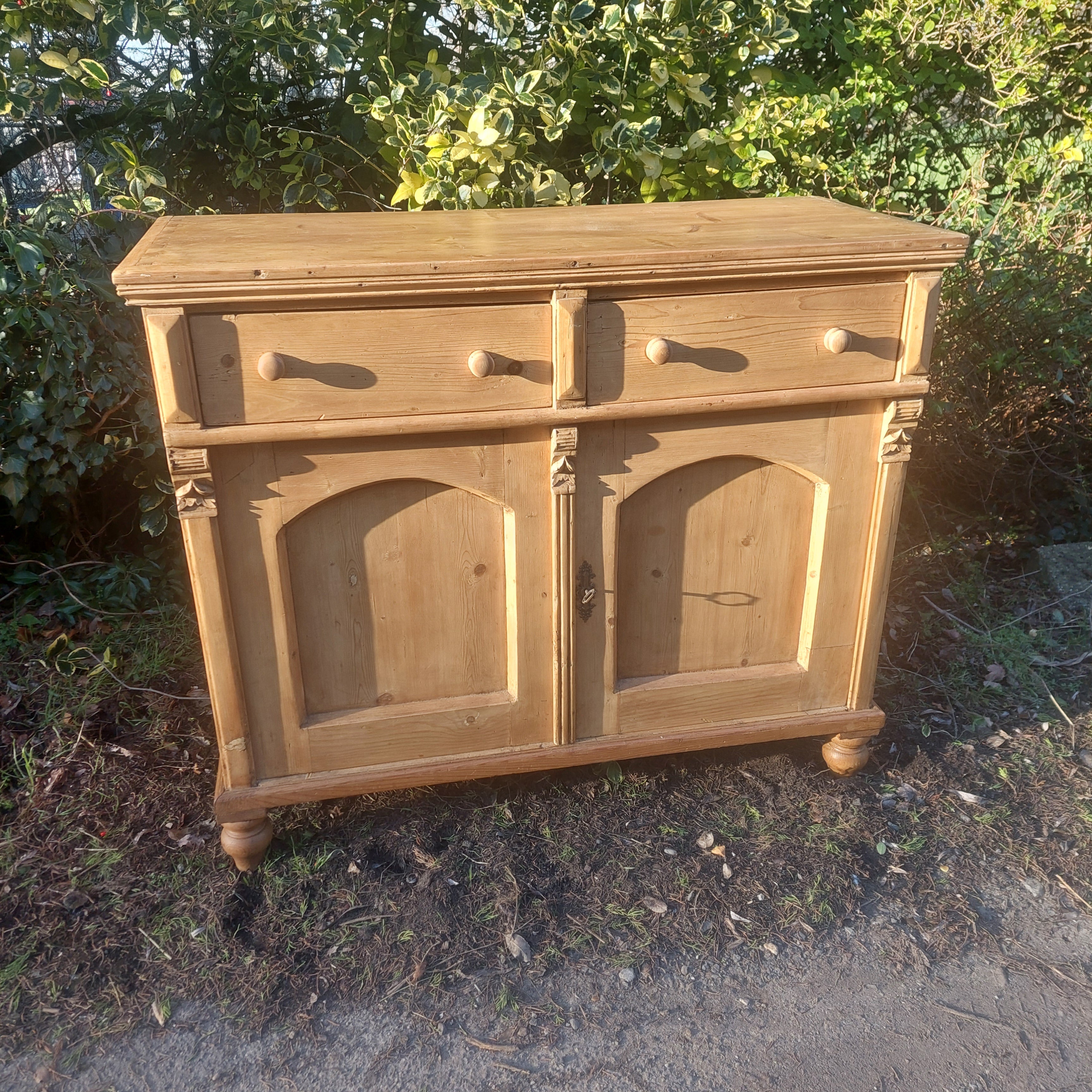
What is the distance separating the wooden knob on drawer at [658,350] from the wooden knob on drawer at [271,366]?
2.31 ft

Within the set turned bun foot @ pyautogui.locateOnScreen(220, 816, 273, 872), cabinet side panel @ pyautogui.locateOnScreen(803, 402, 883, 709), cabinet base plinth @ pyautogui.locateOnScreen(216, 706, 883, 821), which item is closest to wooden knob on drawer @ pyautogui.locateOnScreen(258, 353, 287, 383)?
cabinet base plinth @ pyautogui.locateOnScreen(216, 706, 883, 821)

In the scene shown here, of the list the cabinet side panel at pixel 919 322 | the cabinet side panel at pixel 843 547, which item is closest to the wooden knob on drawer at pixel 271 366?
the cabinet side panel at pixel 843 547

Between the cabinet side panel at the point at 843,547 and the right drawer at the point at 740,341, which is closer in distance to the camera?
the right drawer at the point at 740,341

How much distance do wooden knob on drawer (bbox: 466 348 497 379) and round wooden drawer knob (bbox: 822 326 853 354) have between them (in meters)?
0.69

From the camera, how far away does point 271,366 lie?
5.76ft

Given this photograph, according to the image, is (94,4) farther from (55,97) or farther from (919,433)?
(919,433)

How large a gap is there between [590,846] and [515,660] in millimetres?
530

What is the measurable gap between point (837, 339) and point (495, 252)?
713 mm

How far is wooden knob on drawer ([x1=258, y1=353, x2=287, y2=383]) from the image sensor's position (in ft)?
5.75

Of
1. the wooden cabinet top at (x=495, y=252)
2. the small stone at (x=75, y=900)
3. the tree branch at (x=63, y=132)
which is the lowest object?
the small stone at (x=75, y=900)

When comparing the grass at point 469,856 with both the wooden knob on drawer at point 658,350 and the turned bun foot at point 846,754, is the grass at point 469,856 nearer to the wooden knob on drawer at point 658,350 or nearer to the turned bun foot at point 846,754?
the turned bun foot at point 846,754

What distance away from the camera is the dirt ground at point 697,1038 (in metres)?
1.80

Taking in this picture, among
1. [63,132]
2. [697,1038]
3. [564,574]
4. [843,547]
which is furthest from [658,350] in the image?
[63,132]

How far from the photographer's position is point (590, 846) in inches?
91.8
